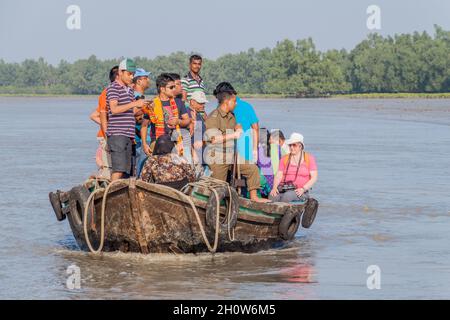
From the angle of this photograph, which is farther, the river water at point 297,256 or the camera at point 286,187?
the camera at point 286,187

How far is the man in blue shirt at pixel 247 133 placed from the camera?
514 inches

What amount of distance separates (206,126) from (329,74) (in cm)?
14381

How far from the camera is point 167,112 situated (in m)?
12.8

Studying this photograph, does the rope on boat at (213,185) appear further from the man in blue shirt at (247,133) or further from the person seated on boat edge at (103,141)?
the person seated on boat edge at (103,141)

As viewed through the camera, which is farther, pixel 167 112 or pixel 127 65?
pixel 167 112

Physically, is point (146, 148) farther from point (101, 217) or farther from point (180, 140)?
point (101, 217)

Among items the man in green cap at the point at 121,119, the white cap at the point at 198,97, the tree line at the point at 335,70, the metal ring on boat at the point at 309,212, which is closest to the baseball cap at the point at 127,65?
the man in green cap at the point at 121,119

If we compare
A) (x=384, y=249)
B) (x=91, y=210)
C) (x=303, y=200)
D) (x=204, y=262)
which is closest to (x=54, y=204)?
(x=91, y=210)

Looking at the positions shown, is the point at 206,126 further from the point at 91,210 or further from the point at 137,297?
the point at 137,297

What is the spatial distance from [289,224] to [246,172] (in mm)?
868

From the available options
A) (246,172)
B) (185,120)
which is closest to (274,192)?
(246,172)

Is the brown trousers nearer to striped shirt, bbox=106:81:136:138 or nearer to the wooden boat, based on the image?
the wooden boat

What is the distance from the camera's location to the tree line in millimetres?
148000

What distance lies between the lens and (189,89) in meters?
14.5
